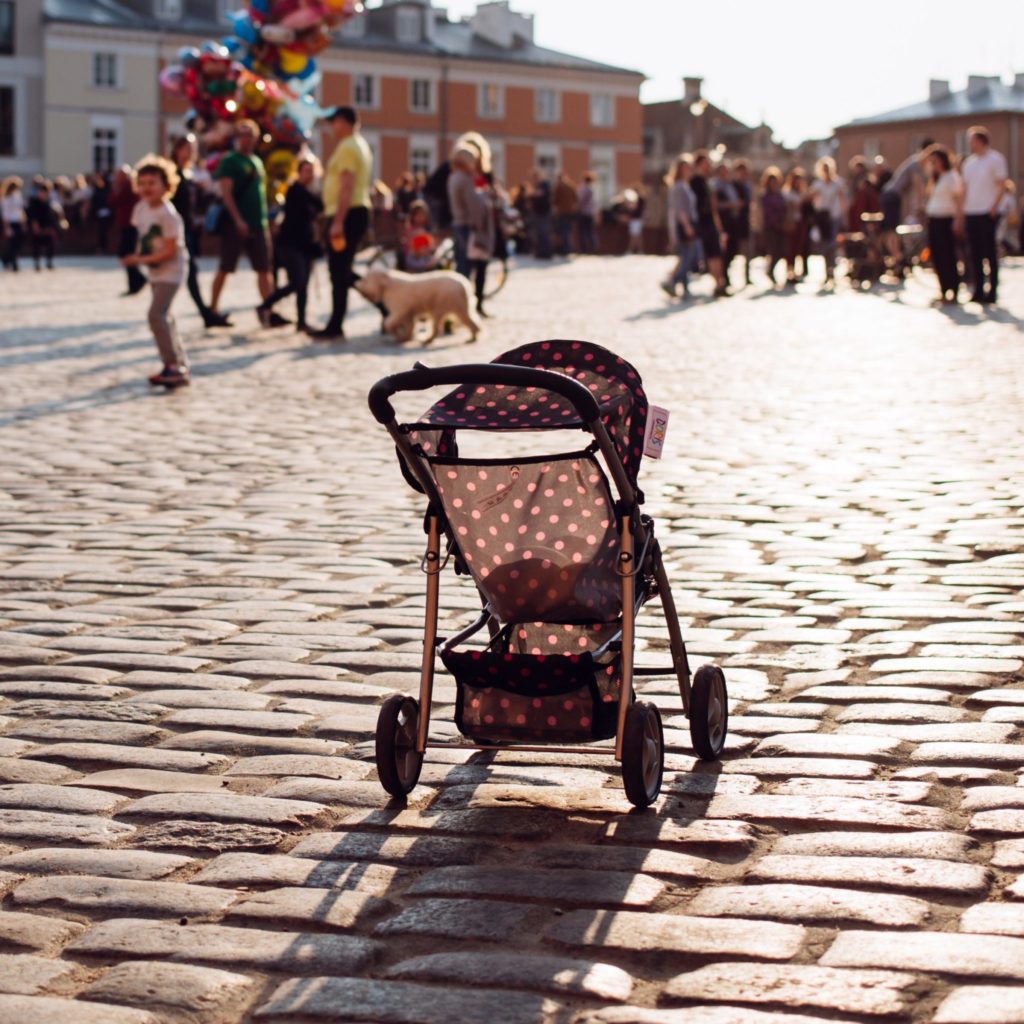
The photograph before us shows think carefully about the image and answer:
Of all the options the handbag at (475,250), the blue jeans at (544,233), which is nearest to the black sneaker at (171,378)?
the handbag at (475,250)

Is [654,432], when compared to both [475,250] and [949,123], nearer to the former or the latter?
[475,250]

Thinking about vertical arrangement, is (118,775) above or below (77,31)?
below

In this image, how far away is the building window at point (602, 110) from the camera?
89250 mm

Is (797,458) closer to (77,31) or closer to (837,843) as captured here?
(837,843)

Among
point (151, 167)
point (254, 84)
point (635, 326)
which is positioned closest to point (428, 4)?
Answer: point (254, 84)

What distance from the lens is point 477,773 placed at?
4.67 metres

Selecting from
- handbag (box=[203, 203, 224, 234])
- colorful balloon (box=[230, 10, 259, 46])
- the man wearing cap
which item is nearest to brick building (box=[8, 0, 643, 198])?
colorful balloon (box=[230, 10, 259, 46])

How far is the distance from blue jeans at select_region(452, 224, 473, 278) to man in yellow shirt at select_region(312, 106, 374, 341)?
3.44 metres

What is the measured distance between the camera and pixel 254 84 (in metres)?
27.5

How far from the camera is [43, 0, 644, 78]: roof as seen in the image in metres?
73.1

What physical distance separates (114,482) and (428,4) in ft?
254

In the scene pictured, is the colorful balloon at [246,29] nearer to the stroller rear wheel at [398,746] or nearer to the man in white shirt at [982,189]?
the man in white shirt at [982,189]

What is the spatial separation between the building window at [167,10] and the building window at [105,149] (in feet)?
17.1

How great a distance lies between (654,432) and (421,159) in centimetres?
8189
